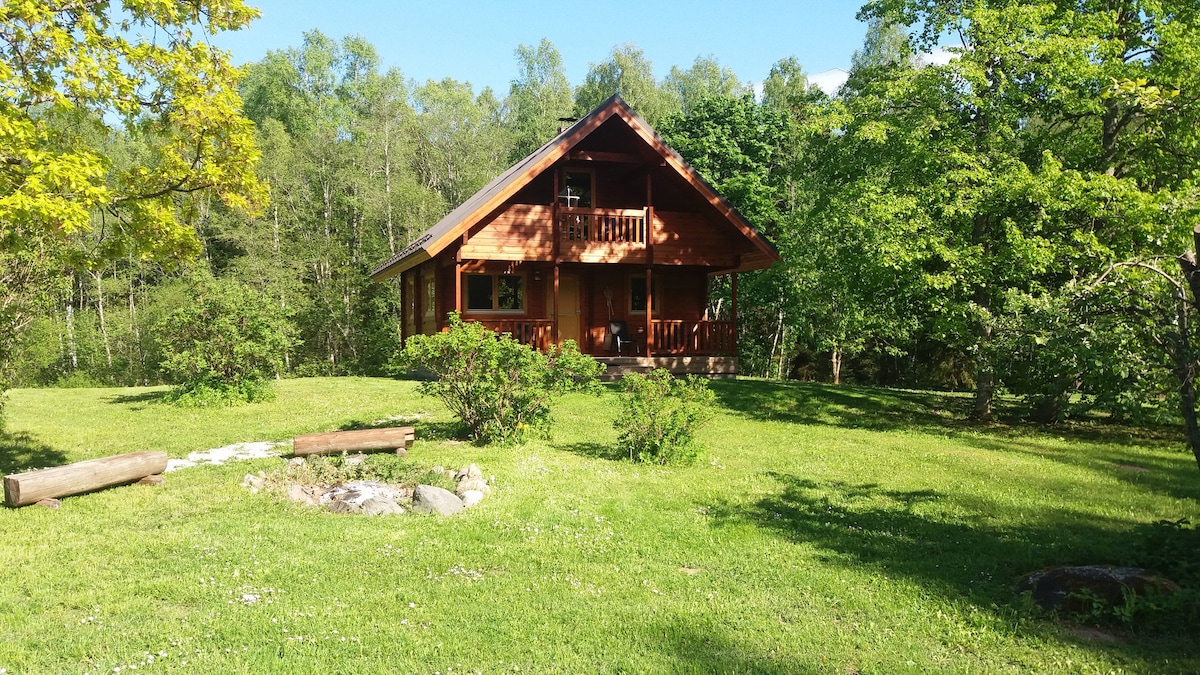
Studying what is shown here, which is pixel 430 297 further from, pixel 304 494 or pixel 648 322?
pixel 304 494

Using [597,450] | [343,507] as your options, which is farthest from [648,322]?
[343,507]

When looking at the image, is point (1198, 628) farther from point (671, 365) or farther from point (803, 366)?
point (803, 366)

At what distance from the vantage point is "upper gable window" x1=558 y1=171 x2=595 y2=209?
20281 mm

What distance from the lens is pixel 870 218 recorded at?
45.4 feet

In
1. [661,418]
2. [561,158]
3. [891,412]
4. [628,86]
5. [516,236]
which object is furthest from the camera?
[628,86]

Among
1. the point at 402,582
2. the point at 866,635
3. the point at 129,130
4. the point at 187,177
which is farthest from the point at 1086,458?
the point at 129,130

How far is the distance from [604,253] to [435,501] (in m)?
12.4

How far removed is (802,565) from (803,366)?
29794mm

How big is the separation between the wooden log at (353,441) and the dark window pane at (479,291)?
10.5 meters

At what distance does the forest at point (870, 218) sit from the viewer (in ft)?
22.9

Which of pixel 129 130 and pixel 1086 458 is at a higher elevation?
pixel 129 130

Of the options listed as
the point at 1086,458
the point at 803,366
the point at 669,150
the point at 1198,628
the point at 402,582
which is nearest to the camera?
the point at 1198,628

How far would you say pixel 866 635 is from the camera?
4.62m

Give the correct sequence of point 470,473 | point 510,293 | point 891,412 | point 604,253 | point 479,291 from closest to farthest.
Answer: point 470,473 → point 891,412 → point 604,253 → point 479,291 → point 510,293
